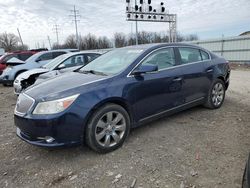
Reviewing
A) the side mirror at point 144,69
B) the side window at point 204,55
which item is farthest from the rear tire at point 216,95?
the side mirror at point 144,69

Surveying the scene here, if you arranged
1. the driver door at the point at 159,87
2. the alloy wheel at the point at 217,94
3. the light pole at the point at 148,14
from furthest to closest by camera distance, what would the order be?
the light pole at the point at 148,14 → the alloy wheel at the point at 217,94 → the driver door at the point at 159,87

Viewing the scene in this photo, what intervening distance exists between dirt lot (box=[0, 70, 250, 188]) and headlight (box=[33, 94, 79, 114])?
80 centimetres

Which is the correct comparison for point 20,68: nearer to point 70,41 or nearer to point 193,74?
point 193,74

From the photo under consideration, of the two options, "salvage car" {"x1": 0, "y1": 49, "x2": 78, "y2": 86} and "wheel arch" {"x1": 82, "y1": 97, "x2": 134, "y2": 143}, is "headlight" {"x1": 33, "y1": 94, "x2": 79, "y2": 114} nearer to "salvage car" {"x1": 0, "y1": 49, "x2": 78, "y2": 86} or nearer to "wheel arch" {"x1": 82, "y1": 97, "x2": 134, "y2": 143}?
"wheel arch" {"x1": 82, "y1": 97, "x2": 134, "y2": 143}

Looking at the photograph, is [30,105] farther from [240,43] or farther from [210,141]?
[240,43]

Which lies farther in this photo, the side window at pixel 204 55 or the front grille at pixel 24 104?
the side window at pixel 204 55

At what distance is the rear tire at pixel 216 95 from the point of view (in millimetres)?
4945

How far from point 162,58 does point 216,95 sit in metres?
1.87

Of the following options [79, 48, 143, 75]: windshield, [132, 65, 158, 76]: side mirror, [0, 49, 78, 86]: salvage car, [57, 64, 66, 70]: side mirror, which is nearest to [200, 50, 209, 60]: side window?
[79, 48, 143, 75]: windshield

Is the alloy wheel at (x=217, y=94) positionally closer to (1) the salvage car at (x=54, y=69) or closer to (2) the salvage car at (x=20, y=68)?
(1) the salvage car at (x=54, y=69)

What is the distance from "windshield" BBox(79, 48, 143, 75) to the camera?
12.1 feet

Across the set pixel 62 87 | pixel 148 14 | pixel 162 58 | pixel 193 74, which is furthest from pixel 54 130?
pixel 148 14

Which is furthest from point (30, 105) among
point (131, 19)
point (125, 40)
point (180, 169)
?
point (125, 40)

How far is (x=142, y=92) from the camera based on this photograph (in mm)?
3615
